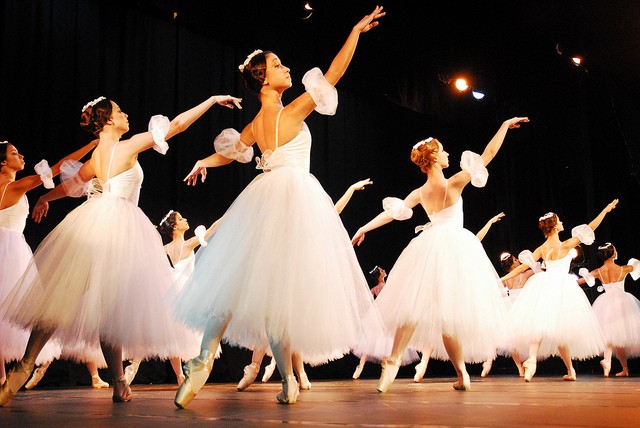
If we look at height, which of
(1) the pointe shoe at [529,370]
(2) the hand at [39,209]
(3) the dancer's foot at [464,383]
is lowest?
(1) the pointe shoe at [529,370]

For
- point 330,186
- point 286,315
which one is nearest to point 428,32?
point 330,186

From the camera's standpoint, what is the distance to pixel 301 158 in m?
2.87

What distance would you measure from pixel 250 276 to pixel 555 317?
3959mm

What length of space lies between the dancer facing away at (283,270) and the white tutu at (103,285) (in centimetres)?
41

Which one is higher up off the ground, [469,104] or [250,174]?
[469,104]

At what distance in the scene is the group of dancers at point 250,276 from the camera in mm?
Answer: 2479

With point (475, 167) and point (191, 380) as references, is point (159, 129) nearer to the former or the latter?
point (191, 380)

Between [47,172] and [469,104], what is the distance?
24.0 feet

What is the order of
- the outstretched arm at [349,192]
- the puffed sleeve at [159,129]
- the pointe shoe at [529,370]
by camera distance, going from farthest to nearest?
the pointe shoe at [529,370]
the outstretched arm at [349,192]
the puffed sleeve at [159,129]

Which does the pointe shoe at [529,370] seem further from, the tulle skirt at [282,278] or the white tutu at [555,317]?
the tulle skirt at [282,278]

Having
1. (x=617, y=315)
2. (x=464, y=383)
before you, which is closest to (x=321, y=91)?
(x=464, y=383)

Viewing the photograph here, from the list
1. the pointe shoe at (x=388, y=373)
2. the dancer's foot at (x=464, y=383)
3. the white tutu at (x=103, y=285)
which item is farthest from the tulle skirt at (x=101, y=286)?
the dancer's foot at (x=464, y=383)

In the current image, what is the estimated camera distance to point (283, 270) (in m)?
2.51

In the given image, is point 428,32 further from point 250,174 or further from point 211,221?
point 211,221
